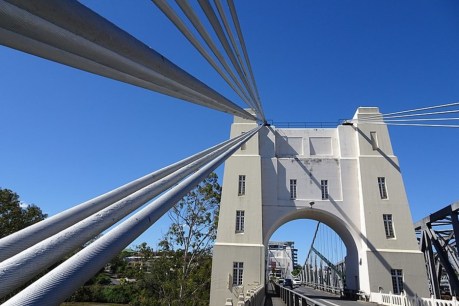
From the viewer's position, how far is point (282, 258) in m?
82.1

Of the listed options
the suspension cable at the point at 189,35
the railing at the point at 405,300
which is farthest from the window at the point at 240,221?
the suspension cable at the point at 189,35

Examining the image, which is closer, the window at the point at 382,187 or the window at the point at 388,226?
the window at the point at 388,226

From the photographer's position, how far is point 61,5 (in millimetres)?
1058

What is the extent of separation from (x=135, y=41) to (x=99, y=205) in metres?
0.97

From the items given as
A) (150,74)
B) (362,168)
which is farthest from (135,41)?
(362,168)

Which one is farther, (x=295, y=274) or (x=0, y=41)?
(x=295, y=274)

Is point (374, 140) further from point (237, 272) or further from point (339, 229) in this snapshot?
point (237, 272)

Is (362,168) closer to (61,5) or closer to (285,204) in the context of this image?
(285,204)

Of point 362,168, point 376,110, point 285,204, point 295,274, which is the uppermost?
point 376,110

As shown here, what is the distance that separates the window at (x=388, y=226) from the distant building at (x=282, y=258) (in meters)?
57.5

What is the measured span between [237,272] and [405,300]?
913cm

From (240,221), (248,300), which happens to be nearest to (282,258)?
(240,221)

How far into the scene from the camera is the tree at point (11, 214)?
51.4 feet

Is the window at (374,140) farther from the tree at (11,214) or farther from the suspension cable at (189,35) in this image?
the tree at (11,214)
